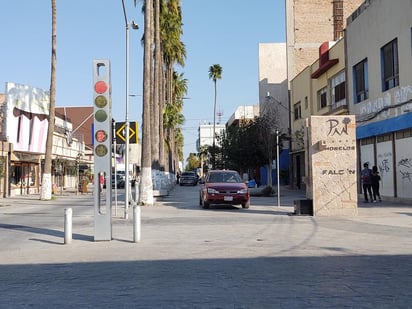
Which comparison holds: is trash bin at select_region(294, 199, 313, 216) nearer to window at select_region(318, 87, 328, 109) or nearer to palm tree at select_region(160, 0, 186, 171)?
window at select_region(318, 87, 328, 109)

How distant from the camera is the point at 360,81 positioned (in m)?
28.4

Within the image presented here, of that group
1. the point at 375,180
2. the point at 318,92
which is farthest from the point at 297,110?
the point at 375,180

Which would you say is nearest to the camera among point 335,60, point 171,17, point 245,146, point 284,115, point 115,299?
point 115,299

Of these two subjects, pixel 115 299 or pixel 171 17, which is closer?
pixel 115 299

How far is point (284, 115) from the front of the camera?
51.0 meters

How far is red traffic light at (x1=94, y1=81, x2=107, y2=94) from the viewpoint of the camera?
1284 centimetres

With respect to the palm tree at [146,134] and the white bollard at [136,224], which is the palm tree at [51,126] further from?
the white bollard at [136,224]

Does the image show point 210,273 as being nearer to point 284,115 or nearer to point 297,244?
point 297,244

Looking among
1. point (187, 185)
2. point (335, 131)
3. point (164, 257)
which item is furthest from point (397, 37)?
point (187, 185)

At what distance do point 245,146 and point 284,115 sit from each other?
13.3 meters

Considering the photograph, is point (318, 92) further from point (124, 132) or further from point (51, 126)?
point (124, 132)

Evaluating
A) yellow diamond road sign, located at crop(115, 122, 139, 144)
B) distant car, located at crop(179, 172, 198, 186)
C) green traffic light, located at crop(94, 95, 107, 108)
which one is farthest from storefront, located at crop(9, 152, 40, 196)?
green traffic light, located at crop(94, 95, 107, 108)

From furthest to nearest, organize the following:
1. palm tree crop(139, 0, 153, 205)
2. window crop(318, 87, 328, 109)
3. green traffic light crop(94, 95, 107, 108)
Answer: window crop(318, 87, 328, 109) → palm tree crop(139, 0, 153, 205) → green traffic light crop(94, 95, 107, 108)

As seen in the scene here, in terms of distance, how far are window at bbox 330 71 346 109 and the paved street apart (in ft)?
53.8
